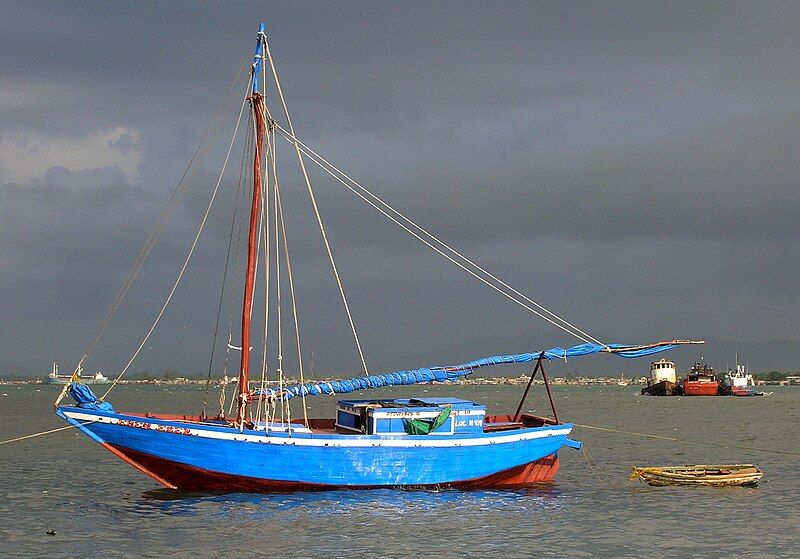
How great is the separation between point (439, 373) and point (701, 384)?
14516cm

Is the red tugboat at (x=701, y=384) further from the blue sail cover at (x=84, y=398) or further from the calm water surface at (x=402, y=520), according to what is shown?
the blue sail cover at (x=84, y=398)

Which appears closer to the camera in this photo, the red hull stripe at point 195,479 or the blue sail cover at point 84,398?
the red hull stripe at point 195,479

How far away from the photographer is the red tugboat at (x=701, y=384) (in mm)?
175375

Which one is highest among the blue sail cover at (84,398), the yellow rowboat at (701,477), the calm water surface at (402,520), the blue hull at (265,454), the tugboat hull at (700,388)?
the tugboat hull at (700,388)

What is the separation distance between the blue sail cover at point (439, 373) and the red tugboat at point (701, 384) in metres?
140

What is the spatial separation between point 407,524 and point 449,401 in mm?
8586

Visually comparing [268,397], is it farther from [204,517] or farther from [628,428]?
[628,428]

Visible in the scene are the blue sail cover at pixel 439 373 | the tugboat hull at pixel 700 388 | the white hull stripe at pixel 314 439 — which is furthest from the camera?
the tugboat hull at pixel 700 388

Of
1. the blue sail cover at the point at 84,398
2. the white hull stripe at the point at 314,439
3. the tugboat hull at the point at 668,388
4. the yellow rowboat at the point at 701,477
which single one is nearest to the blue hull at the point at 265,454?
the white hull stripe at the point at 314,439

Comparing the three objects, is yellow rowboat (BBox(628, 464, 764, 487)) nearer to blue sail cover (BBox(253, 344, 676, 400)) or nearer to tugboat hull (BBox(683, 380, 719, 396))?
blue sail cover (BBox(253, 344, 676, 400))

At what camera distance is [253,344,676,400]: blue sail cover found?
39781 millimetres

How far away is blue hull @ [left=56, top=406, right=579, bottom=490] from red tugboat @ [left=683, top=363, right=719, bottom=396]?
148444mm

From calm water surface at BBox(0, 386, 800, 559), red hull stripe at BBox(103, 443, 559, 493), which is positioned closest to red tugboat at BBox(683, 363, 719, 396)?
calm water surface at BBox(0, 386, 800, 559)

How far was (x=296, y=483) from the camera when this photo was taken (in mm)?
35312
